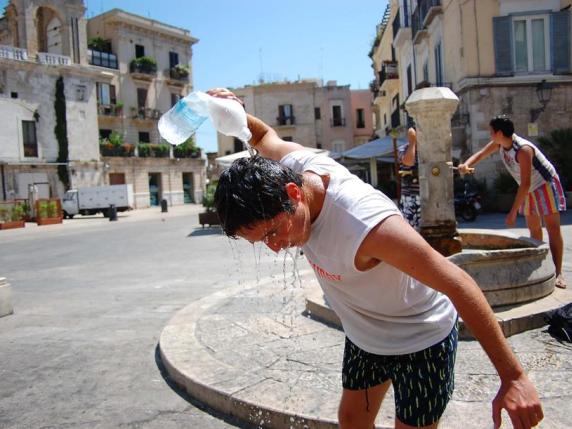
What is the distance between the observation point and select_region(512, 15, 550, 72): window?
15719 millimetres

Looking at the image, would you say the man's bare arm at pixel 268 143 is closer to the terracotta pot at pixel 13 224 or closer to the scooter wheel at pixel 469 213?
the scooter wheel at pixel 469 213

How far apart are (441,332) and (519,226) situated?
31.9ft

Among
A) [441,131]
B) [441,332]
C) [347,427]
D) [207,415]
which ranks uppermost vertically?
[441,131]

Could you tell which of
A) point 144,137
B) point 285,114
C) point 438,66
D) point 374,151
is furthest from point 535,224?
point 285,114

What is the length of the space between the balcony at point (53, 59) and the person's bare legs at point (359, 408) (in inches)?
1395

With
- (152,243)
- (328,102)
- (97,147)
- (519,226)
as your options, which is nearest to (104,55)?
(97,147)

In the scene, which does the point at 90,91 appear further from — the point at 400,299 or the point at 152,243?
the point at 400,299

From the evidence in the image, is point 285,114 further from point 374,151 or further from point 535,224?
point 535,224

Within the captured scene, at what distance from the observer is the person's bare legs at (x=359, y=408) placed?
5.78 feet

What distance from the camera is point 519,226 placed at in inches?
408

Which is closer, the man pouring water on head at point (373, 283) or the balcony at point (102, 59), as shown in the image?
the man pouring water on head at point (373, 283)

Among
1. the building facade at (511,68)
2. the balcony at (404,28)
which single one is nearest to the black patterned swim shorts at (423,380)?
the building facade at (511,68)

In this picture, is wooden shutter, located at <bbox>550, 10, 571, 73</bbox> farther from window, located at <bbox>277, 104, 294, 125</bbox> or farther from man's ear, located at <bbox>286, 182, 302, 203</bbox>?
window, located at <bbox>277, 104, 294, 125</bbox>

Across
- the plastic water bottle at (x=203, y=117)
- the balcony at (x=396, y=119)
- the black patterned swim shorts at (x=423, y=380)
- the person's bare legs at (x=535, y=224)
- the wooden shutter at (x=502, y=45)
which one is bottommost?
the black patterned swim shorts at (x=423, y=380)
